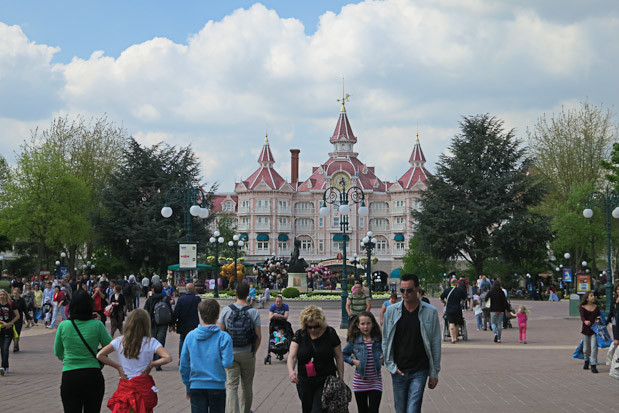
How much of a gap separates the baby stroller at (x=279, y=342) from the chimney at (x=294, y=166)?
95781 millimetres

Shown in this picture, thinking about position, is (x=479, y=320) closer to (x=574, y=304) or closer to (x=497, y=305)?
(x=497, y=305)

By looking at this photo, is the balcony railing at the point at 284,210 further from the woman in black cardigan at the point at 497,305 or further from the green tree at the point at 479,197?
the woman in black cardigan at the point at 497,305

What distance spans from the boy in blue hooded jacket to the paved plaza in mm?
1042

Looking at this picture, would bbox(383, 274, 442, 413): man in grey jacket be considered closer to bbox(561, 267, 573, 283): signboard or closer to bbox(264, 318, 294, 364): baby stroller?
bbox(264, 318, 294, 364): baby stroller

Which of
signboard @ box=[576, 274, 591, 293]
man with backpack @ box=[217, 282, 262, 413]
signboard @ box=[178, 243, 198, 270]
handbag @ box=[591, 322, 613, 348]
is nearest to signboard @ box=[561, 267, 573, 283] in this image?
signboard @ box=[576, 274, 591, 293]

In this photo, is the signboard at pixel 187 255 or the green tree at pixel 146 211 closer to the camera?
the signboard at pixel 187 255

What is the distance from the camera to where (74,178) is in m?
57.3

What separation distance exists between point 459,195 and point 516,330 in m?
26.8

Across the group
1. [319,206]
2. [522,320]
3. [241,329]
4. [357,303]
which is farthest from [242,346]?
[319,206]

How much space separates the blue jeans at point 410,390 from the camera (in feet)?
23.7

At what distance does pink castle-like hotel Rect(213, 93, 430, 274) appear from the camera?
104312 millimetres

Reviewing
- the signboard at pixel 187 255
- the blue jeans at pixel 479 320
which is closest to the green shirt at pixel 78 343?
the signboard at pixel 187 255

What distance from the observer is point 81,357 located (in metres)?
7.12

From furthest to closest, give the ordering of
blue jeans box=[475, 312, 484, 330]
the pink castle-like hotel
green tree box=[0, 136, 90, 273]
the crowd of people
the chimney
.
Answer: the chimney < the pink castle-like hotel < green tree box=[0, 136, 90, 273] < blue jeans box=[475, 312, 484, 330] < the crowd of people
